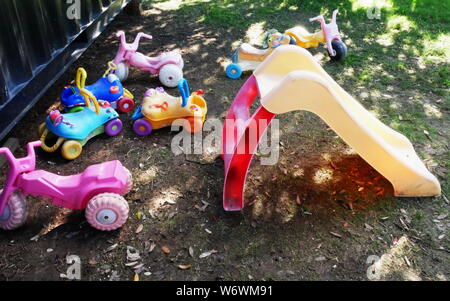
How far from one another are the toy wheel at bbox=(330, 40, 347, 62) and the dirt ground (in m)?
1.68

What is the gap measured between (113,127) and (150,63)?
1.19m

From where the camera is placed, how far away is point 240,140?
2.79 metres

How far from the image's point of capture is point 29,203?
3084mm

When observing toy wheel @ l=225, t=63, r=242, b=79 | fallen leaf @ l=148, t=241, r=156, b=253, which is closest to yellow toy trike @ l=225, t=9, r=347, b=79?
toy wheel @ l=225, t=63, r=242, b=79

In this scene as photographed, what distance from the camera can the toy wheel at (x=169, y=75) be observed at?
4.55 meters

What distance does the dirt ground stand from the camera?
2604 millimetres

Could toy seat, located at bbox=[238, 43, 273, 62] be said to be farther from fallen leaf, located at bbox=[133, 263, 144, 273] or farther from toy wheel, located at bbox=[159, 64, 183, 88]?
fallen leaf, located at bbox=[133, 263, 144, 273]

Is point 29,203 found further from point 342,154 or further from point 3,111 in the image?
point 342,154

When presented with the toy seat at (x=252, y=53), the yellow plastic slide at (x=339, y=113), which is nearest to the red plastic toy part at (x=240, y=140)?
the yellow plastic slide at (x=339, y=113)

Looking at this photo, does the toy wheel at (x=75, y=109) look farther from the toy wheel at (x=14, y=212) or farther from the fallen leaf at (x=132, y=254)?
the fallen leaf at (x=132, y=254)

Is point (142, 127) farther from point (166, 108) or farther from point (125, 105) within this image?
point (125, 105)

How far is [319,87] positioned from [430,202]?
1313mm

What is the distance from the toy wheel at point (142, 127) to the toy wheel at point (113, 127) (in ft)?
0.47
